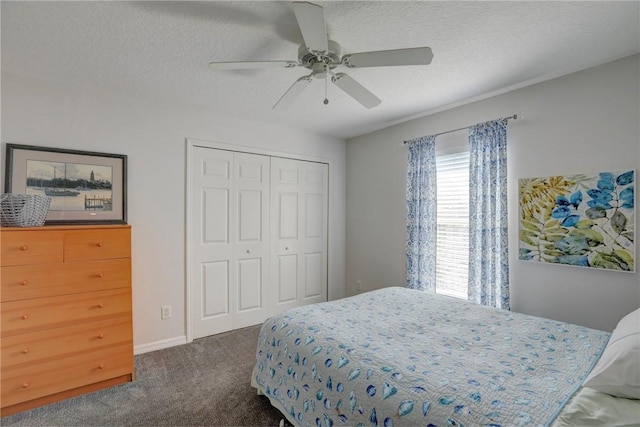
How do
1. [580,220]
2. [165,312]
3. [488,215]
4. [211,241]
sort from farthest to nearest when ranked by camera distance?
[211,241] < [165,312] < [488,215] < [580,220]

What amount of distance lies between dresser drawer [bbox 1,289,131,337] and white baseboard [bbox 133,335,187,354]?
676mm

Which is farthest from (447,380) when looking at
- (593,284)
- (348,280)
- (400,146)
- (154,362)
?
(348,280)

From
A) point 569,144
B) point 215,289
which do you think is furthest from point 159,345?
point 569,144

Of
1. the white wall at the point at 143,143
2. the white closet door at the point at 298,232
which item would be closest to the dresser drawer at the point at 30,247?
the white wall at the point at 143,143

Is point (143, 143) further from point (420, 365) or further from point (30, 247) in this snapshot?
point (420, 365)

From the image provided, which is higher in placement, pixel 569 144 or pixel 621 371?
pixel 569 144

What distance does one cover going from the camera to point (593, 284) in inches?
89.0

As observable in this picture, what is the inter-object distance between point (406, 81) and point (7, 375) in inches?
141

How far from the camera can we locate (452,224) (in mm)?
3199

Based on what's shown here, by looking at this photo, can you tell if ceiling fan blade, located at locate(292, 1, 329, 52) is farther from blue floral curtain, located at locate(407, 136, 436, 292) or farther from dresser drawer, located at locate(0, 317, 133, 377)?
dresser drawer, located at locate(0, 317, 133, 377)

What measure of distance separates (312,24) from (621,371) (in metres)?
1.90

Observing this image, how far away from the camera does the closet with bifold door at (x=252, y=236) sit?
10.7 ft

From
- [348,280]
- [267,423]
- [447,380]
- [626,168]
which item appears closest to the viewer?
[447,380]

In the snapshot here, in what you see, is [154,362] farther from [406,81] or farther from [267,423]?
[406,81]
